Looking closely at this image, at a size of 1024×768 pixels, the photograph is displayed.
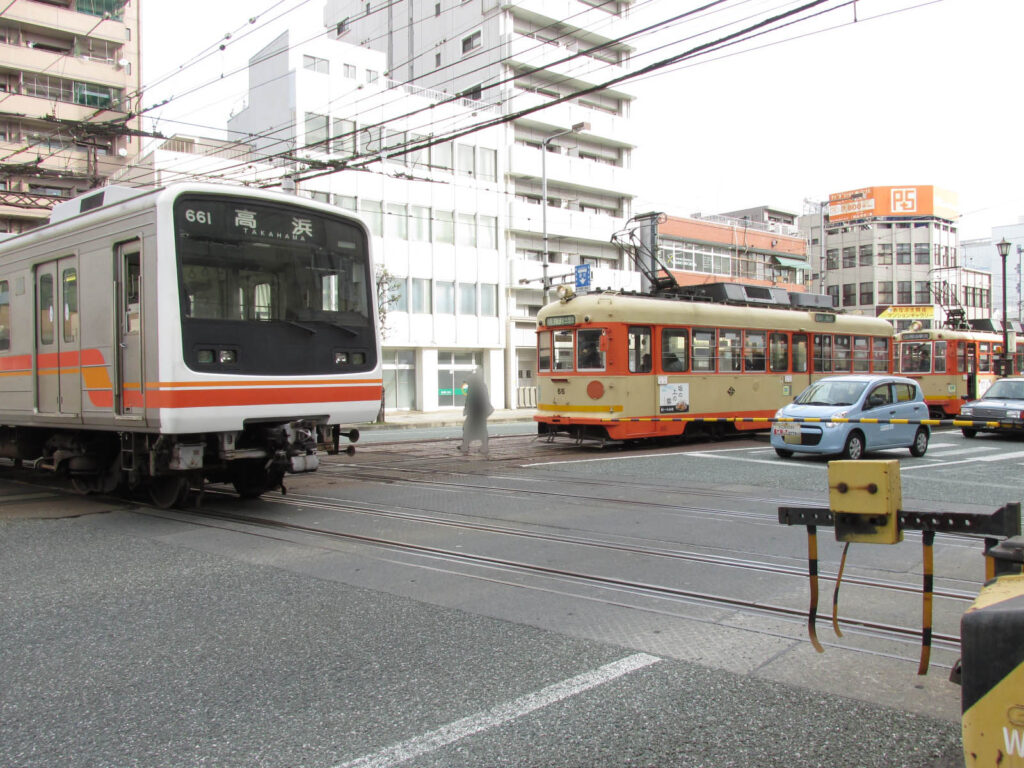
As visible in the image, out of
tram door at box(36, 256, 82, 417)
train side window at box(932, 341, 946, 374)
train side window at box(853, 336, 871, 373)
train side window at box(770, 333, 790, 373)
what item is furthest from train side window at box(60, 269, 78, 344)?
train side window at box(932, 341, 946, 374)

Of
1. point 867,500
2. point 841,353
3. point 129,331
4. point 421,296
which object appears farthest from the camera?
point 421,296

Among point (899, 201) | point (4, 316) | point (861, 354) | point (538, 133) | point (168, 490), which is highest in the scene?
point (899, 201)

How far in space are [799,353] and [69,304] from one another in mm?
17693

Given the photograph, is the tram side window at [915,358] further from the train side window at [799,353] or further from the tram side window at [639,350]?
the tram side window at [639,350]

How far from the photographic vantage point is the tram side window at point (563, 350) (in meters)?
17.5

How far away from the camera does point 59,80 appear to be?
41906 millimetres

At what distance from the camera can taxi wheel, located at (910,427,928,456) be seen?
53.2ft

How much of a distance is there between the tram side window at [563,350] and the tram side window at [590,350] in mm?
260

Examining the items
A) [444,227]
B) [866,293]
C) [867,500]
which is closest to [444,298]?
[444,227]

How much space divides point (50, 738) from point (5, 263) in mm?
9438

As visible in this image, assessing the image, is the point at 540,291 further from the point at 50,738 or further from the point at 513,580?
the point at 50,738

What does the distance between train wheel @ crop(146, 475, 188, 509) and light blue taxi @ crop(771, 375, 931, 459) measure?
10677 millimetres

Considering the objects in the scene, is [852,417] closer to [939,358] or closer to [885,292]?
[939,358]

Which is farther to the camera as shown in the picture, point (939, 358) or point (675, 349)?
point (939, 358)
